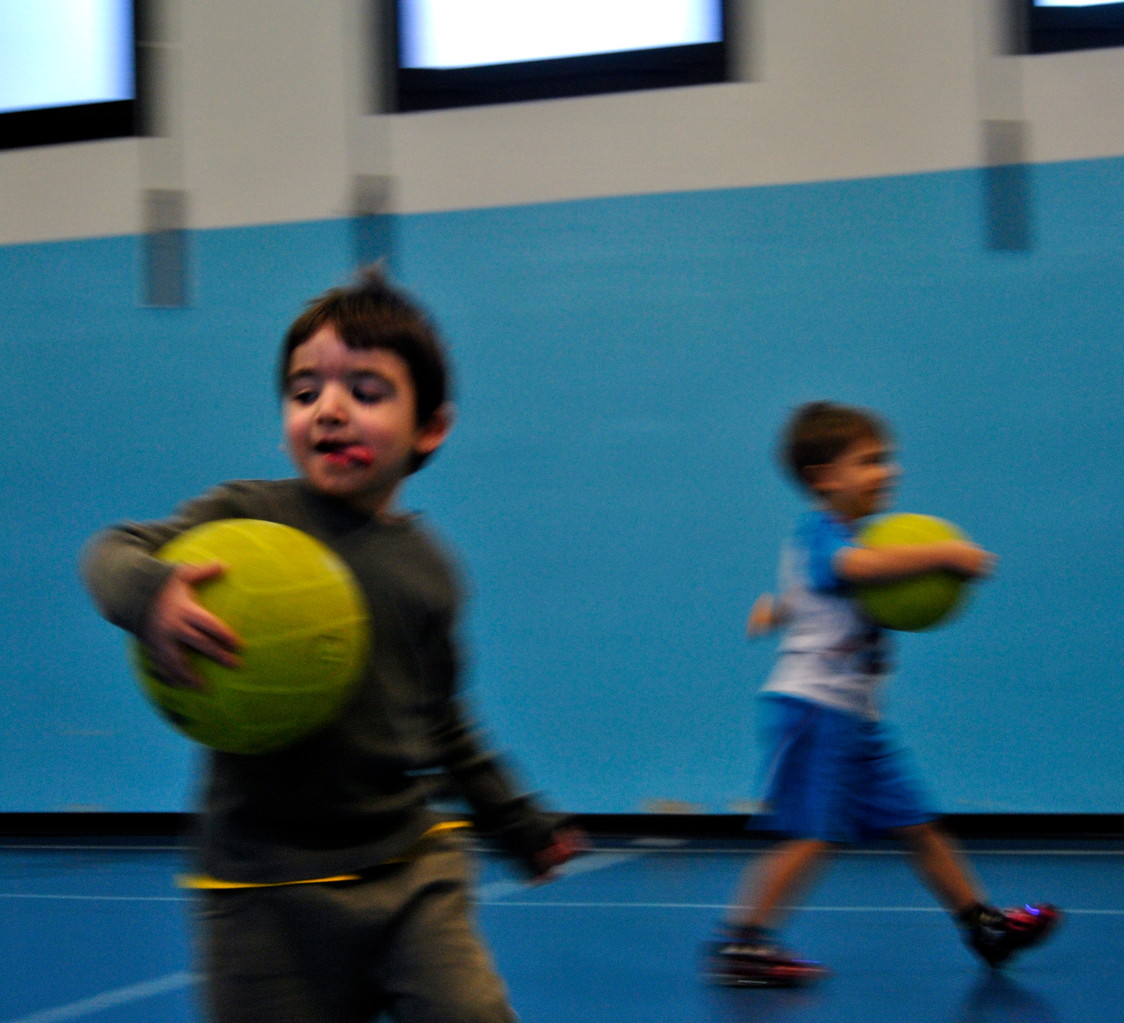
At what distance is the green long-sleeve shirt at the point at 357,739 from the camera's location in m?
1.54

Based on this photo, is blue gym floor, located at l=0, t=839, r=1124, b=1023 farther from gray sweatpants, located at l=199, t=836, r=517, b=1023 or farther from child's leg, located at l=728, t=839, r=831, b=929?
gray sweatpants, located at l=199, t=836, r=517, b=1023

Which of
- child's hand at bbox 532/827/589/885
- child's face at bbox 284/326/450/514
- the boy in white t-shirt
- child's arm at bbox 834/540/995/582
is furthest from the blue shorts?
child's face at bbox 284/326/450/514

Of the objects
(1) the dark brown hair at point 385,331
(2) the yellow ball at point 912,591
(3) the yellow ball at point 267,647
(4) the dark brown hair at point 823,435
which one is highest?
(1) the dark brown hair at point 385,331

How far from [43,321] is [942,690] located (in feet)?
11.9

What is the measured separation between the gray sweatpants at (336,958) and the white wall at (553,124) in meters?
3.82

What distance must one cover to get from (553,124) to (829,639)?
2677mm

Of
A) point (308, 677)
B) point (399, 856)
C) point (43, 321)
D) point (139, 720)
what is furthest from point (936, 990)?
point (43, 321)

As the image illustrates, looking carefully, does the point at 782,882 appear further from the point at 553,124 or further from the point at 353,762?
the point at 553,124

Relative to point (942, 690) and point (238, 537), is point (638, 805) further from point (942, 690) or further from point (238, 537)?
point (238, 537)

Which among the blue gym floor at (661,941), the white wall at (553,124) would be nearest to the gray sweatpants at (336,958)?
the blue gym floor at (661,941)

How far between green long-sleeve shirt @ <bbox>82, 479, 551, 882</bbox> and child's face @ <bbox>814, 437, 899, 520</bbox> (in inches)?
60.4

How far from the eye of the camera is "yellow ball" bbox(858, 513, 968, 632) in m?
2.92

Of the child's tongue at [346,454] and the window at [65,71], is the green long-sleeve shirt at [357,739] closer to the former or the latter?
the child's tongue at [346,454]

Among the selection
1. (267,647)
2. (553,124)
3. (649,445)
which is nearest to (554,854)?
(267,647)
